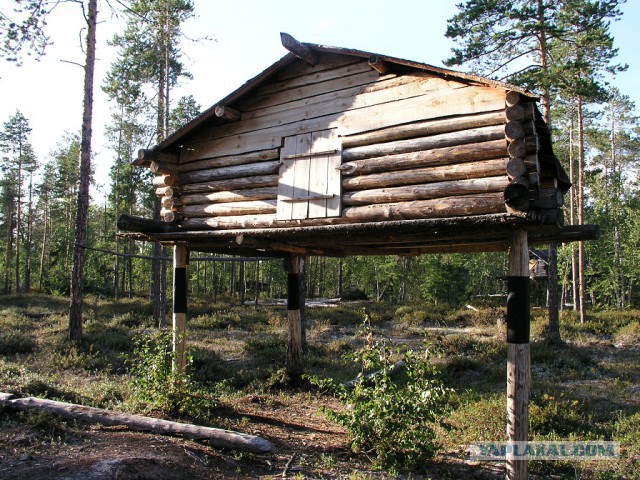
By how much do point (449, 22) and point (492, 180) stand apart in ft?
46.8

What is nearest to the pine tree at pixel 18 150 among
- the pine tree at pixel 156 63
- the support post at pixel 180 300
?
the pine tree at pixel 156 63

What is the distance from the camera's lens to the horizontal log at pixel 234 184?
384 inches

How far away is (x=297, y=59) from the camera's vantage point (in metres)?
9.80

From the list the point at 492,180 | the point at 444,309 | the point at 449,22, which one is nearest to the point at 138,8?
the point at 449,22

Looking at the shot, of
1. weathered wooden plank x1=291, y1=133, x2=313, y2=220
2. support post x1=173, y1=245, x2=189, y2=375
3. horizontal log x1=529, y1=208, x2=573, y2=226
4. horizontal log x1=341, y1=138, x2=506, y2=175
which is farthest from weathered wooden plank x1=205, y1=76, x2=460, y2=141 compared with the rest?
support post x1=173, y1=245, x2=189, y2=375

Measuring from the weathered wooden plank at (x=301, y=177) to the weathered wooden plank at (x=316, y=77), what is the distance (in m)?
1.15

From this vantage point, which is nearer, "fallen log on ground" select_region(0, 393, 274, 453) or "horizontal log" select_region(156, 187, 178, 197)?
"fallen log on ground" select_region(0, 393, 274, 453)

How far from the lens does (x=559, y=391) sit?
39.3ft

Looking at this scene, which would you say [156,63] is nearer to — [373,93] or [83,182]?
[83,182]

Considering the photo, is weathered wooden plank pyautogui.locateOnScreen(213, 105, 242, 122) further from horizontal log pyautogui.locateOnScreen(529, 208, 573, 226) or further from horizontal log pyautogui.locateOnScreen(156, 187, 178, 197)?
horizontal log pyautogui.locateOnScreen(529, 208, 573, 226)

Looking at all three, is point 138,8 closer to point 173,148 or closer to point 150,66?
point 150,66

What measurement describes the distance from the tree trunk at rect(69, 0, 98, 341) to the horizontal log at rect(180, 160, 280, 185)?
709 centimetres

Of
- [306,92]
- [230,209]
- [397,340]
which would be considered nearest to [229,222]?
[230,209]

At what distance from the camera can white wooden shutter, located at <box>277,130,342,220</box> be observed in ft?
29.3
